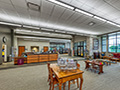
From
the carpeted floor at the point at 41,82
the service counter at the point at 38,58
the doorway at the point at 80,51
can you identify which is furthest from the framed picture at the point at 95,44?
the service counter at the point at 38,58

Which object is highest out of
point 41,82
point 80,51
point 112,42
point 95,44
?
point 112,42

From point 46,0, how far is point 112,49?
10.0 m

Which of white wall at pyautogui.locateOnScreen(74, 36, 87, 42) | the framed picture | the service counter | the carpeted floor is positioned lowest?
the carpeted floor

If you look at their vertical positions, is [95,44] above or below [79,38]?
below

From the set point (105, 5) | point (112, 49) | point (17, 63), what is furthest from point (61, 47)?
point (105, 5)

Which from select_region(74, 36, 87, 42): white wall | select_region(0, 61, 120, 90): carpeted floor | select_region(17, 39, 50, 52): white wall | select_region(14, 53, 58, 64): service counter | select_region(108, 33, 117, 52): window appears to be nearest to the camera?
select_region(0, 61, 120, 90): carpeted floor

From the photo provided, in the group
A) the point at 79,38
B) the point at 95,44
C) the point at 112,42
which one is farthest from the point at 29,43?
the point at 112,42

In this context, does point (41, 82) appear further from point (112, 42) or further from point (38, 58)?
point (112, 42)

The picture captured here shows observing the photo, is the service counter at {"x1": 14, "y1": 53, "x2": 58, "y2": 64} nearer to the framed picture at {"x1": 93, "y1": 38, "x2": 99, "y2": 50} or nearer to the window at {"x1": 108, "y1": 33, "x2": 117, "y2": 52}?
the framed picture at {"x1": 93, "y1": 38, "x2": 99, "y2": 50}

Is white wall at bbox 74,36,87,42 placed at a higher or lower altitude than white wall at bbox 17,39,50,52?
higher

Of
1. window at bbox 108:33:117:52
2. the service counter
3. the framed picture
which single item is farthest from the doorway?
the service counter

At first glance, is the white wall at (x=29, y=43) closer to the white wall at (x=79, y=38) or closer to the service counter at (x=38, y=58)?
the service counter at (x=38, y=58)

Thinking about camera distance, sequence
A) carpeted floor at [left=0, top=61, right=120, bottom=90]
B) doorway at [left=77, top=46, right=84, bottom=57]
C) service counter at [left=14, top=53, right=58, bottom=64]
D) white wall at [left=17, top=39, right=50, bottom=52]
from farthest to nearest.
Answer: white wall at [left=17, top=39, right=50, bottom=52], doorway at [left=77, top=46, right=84, bottom=57], service counter at [left=14, top=53, right=58, bottom=64], carpeted floor at [left=0, top=61, right=120, bottom=90]

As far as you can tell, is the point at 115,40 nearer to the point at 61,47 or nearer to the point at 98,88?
the point at 98,88
